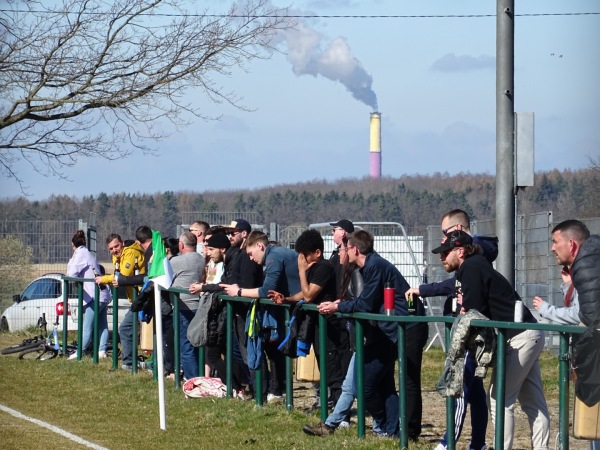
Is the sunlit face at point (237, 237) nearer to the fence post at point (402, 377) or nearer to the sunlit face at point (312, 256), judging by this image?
the sunlit face at point (312, 256)

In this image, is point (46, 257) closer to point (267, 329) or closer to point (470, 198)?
point (267, 329)

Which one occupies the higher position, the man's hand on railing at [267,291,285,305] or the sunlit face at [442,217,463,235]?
the sunlit face at [442,217,463,235]

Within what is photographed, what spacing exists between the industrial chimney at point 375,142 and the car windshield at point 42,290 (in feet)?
119

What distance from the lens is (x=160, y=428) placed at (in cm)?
1071

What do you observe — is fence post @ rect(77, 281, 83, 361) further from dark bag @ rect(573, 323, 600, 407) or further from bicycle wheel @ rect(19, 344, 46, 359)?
dark bag @ rect(573, 323, 600, 407)

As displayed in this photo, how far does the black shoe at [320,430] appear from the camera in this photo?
10.0 meters

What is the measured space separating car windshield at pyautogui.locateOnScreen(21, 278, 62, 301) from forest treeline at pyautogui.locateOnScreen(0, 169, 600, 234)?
441 cm

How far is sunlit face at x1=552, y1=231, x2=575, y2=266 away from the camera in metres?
7.98

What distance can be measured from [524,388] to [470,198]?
38939mm

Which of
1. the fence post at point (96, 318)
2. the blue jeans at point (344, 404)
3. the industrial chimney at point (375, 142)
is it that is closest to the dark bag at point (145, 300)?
the fence post at point (96, 318)

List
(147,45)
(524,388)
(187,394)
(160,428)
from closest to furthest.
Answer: (524,388), (160,428), (187,394), (147,45)

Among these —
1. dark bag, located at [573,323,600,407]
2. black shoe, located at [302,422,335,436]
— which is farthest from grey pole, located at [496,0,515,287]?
dark bag, located at [573,323,600,407]

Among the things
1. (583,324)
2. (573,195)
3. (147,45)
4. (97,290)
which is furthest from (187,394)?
(573,195)

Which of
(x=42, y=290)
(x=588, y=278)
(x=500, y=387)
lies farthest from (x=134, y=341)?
(x=588, y=278)
